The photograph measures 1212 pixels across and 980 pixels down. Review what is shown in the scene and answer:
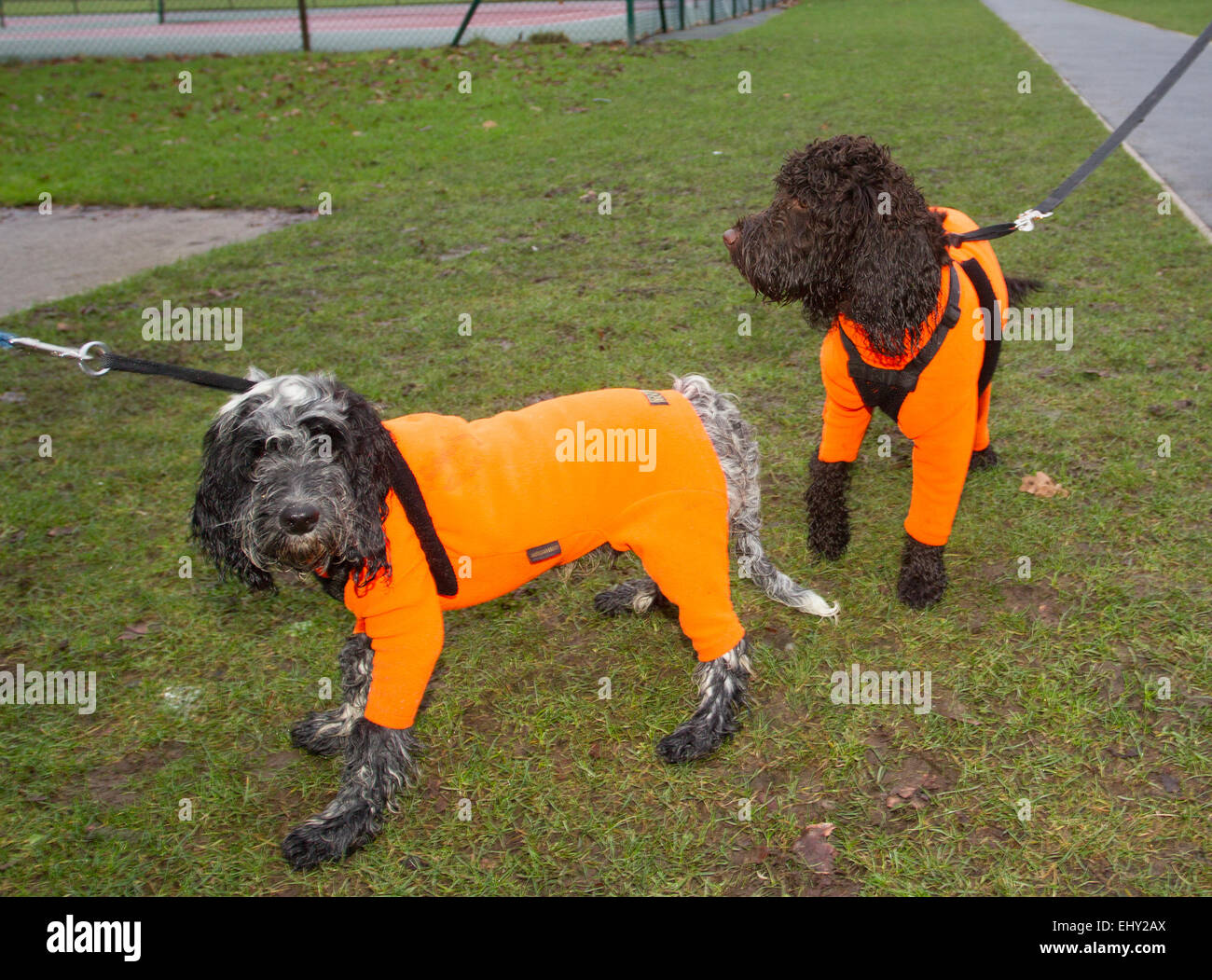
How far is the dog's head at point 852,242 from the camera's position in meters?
3.96

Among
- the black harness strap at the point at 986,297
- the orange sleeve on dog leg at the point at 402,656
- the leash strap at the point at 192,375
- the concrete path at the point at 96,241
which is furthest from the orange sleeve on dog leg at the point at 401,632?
the concrete path at the point at 96,241

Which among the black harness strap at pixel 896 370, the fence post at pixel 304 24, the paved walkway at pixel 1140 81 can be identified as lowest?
the black harness strap at pixel 896 370

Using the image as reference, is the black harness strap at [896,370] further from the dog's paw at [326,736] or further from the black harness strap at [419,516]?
the dog's paw at [326,736]

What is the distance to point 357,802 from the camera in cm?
345

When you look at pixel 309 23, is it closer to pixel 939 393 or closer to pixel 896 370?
pixel 896 370

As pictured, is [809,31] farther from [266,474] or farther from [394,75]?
[266,474]

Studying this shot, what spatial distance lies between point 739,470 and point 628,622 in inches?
43.8

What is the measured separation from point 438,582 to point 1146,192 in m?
10.4

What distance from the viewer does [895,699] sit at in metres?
3.98

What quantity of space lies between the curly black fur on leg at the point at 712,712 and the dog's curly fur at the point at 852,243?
5.11 ft

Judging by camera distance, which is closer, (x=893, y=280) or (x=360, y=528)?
(x=360, y=528)

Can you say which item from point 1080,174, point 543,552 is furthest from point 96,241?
point 1080,174

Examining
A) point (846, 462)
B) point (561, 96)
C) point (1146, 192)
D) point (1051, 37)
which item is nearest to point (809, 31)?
point (1051, 37)

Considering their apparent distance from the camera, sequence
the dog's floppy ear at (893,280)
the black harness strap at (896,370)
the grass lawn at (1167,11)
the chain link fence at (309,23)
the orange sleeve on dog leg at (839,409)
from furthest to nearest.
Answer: the grass lawn at (1167,11) → the chain link fence at (309,23) → the orange sleeve on dog leg at (839,409) → the black harness strap at (896,370) → the dog's floppy ear at (893,280)
